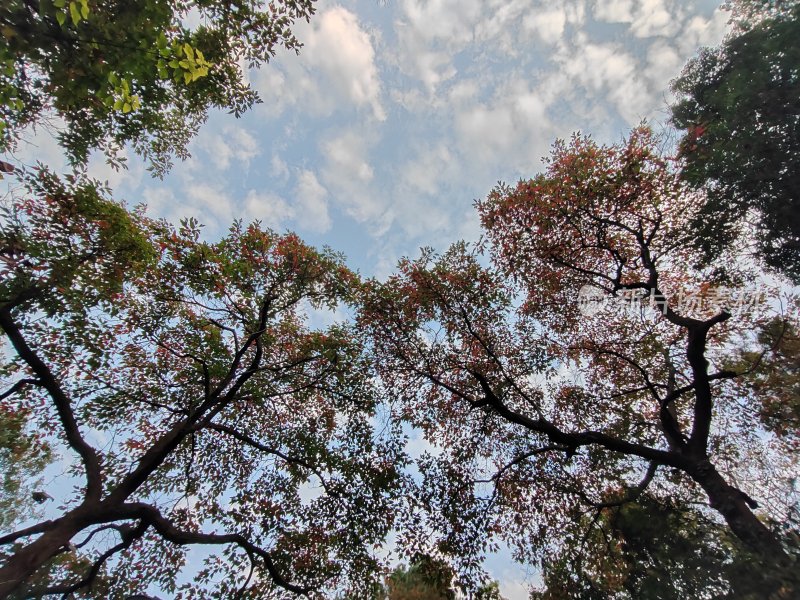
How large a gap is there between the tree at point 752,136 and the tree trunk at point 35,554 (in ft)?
50.7

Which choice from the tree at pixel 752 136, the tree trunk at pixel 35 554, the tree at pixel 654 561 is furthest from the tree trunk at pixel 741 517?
the tree trunk at pixel 35 554

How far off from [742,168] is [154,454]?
1506 centimetres

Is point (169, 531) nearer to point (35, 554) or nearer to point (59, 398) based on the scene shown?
point (35, 554)

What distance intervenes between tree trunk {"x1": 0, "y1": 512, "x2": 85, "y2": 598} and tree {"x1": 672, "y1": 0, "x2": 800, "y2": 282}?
15.5m

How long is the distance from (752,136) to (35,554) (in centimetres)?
1648

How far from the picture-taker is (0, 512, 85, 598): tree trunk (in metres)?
5.64

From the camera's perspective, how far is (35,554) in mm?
6000

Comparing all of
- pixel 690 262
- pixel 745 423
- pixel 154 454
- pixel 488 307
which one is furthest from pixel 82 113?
pixel 745 423

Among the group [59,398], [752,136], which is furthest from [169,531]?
[752,136]

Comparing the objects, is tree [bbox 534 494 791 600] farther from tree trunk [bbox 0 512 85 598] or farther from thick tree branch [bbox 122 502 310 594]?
tree trunk [bbox 0 512 85 598]

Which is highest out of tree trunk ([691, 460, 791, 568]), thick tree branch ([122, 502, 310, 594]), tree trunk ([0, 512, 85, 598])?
tree trunk ([691, 460, 791, 568])

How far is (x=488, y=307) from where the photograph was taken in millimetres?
11031

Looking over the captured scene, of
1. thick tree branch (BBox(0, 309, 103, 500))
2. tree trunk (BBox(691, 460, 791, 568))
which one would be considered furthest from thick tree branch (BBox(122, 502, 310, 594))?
tree trunk (BBox(691, 460, 791, 568))

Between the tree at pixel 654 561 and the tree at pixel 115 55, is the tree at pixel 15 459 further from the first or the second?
the tree at pixel 654 561
